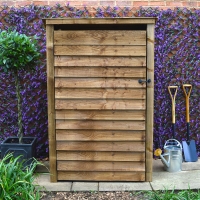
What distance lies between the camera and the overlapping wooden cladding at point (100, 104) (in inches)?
131

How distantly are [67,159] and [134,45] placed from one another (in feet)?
4.55

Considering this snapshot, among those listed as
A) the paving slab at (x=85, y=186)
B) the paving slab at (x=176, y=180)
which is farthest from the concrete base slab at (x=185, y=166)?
the paving slab at (x=85, y=186)

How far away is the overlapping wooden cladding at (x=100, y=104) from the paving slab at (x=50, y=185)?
83 mm

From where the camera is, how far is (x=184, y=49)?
14.2 feet

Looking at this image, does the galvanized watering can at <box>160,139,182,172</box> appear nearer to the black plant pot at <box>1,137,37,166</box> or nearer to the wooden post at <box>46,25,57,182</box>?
the wooden post at <box>46,25,57,182</box>

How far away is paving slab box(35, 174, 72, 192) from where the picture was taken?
3.32m

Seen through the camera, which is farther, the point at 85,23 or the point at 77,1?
the point at 77,1

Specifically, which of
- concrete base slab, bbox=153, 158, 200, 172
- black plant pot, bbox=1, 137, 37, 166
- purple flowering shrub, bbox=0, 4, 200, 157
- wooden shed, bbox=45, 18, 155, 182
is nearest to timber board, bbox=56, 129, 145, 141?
wooden shed, bbox=45, 18, 155, 182

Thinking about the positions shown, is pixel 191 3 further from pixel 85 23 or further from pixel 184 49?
pixel 85 23

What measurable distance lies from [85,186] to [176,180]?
991mm

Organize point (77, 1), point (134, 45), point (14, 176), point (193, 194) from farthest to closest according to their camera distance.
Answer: point (77, 1) < point (134, 45) < point (193, 194) < point (14, 176)

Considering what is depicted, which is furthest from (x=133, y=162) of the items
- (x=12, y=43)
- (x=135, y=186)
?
(x=12, y=43)

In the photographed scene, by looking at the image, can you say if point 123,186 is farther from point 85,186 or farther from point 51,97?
point 51,97

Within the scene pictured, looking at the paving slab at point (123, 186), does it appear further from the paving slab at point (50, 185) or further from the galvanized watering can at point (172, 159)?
the galvanized watering can at point (172, 159)
